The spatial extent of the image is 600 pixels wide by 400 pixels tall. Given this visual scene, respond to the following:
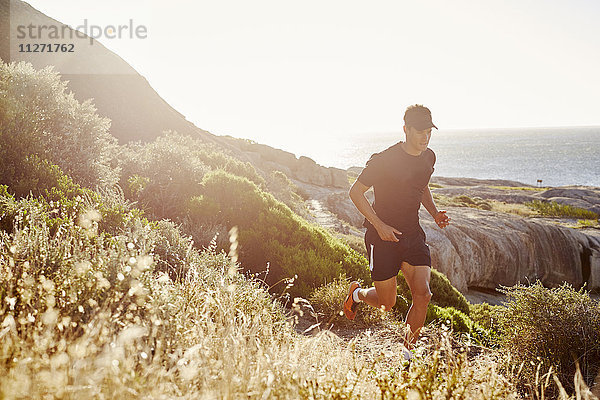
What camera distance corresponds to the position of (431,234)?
50.5ft

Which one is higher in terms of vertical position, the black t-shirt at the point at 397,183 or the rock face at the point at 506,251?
the black t-shirt at the point at 397,183

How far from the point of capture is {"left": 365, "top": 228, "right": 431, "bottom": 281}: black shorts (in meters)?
4.61

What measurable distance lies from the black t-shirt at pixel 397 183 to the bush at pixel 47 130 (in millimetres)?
6625

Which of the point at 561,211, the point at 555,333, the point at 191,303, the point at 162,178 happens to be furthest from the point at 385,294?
the point at 561,211

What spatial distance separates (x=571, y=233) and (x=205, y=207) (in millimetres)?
19845

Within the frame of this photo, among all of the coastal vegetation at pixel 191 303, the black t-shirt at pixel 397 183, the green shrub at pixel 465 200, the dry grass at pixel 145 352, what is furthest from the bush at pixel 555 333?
the green shrub at pixel 465 200

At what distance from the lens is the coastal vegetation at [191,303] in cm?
249

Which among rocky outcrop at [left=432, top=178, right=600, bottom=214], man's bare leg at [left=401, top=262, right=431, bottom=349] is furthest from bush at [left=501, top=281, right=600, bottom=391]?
rocky outcrop at [left=432, top=178, right=600, bottom=214]

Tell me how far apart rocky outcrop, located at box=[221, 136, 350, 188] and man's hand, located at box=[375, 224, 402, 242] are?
23503 millimetres

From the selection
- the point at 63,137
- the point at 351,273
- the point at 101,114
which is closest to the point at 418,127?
the point at 351,273

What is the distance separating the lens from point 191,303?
386 centimetres

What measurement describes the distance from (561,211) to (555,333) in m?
32.0

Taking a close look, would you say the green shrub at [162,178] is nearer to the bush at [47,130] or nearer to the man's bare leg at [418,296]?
the bush at [47,130]

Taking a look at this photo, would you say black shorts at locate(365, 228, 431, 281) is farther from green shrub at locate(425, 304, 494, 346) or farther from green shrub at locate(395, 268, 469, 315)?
green shrub at locate(395, 268, 469, 315)
